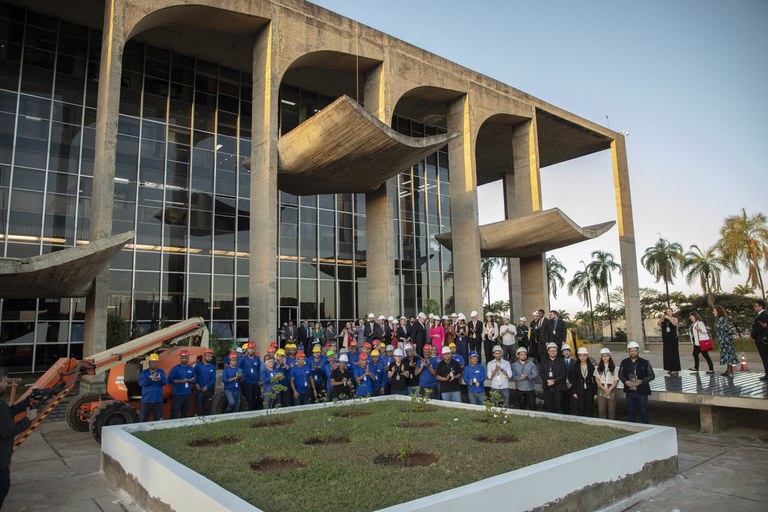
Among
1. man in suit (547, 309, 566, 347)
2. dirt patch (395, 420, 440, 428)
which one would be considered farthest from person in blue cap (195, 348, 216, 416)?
man in suit (547, 309, 566, 347)

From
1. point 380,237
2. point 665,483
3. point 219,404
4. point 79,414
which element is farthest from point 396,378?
point 380,237

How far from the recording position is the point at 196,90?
925 inches

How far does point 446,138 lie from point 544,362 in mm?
10094

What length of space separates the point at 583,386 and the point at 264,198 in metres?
12.2

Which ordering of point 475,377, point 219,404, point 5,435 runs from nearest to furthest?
point 5,435 → point 219,404 → point 475,377

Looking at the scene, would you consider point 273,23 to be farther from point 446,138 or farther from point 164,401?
point 164,401

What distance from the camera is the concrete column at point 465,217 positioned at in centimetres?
2338

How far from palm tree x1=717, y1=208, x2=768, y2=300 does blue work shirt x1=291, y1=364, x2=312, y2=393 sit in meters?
39.9

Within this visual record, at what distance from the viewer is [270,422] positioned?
8.70 meters

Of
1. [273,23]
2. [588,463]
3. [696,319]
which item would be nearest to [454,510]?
[588,463]

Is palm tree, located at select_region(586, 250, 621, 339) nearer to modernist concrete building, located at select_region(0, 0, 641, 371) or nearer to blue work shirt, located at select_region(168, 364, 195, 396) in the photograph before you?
modernist concrete building, located at select_region(0, 0, 641, 371)

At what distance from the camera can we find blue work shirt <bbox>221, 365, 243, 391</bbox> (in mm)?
10586

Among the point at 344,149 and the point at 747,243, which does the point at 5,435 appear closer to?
the point at 344,149

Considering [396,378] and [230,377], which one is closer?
[230,377]
